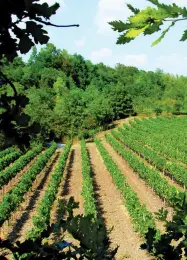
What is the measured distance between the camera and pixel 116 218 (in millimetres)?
16875

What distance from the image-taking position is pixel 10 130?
6.03 ft

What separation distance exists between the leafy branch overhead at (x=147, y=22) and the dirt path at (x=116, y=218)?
11513 mm

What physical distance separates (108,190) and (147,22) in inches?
833

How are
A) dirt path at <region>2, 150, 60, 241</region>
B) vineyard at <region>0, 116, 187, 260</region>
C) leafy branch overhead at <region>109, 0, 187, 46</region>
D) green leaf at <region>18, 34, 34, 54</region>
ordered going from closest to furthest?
leafy branch overhead at <region>109, 0, 187, 46</region> → green leaf at <region>18, 34, 34, 54</region> → vineyard at <region>0, 116, 187, 260</region> → dirt path at <region>2, 150, 60, 241</region>

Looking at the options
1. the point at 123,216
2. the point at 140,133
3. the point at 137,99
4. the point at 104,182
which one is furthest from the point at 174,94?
the point at 123,216

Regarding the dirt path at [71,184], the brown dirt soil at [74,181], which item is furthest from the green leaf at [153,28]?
the brown dirt soil at [74,181]

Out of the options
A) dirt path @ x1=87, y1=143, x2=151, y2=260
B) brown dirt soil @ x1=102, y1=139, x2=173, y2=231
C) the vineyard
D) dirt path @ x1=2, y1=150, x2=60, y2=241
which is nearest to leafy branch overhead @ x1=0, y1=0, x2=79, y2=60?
the vineyard

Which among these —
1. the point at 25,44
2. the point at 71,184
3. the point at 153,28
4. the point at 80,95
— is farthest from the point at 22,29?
the point at 80,95

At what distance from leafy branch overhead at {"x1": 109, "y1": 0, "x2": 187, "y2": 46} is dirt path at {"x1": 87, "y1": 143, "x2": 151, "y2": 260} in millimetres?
11513

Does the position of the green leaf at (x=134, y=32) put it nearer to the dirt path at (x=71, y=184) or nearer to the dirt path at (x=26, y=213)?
the dirt path at (x=26, y=213)

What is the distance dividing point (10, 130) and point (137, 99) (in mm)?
65649

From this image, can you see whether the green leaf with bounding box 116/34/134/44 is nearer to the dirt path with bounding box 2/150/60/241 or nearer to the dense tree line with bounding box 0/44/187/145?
the dense tree line with bounding box 0/44/187/145

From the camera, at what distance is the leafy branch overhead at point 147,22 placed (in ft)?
4.27

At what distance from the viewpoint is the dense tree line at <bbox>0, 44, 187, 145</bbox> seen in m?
45.8
